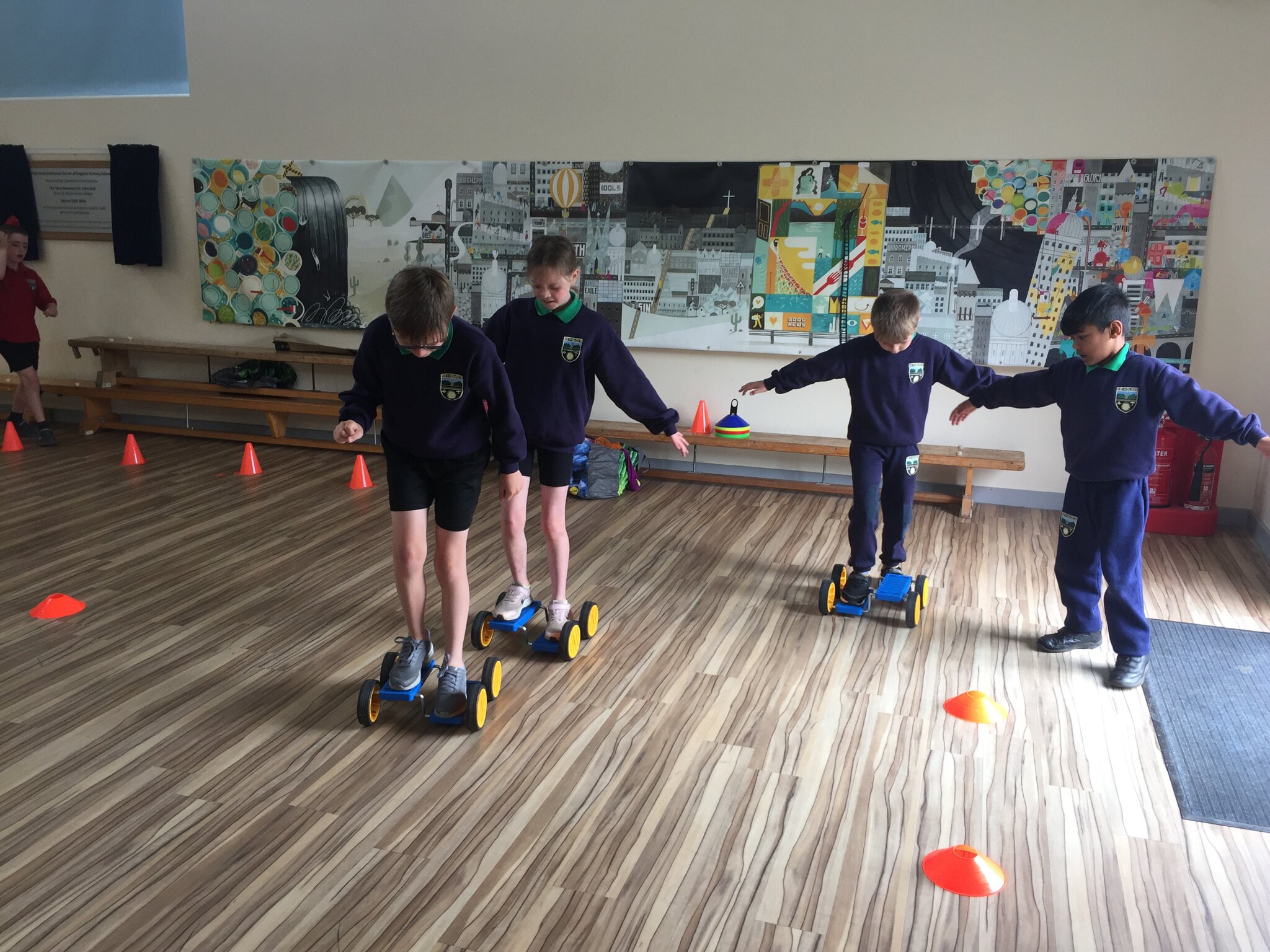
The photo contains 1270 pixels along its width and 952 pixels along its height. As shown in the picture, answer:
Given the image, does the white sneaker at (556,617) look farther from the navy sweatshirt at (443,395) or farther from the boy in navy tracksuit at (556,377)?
the navy sweatshirt at (443,395)

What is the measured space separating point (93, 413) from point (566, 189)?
3.89 meters

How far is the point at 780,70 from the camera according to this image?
5.63 metres

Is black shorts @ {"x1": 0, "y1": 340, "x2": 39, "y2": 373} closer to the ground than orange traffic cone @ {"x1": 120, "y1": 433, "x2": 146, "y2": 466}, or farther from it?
farther from it

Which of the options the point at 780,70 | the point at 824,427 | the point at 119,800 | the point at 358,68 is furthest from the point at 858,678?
the point at 358,68

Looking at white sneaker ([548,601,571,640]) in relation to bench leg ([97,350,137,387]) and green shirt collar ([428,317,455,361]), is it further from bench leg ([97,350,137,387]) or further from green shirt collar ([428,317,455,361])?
bench leg ([97,350,137,387])

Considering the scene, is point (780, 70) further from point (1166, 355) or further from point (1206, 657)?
point (1206, 657)

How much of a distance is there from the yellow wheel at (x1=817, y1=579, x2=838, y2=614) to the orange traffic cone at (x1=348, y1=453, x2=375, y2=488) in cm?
305

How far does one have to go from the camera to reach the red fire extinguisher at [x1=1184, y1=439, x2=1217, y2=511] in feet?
16.7

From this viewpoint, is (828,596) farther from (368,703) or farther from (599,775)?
(368,703)

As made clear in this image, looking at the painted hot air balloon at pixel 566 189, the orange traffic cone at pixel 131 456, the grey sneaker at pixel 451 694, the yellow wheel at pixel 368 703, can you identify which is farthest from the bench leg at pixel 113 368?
the grey sneaker at pixel 451 694

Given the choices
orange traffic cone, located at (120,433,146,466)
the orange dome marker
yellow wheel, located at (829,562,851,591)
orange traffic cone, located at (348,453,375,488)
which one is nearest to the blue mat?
the orange dome marker

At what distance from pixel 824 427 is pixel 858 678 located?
291 centimetres

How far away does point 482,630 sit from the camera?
3430 mm

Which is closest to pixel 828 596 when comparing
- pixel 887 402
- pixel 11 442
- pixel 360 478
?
pixel 887 402
